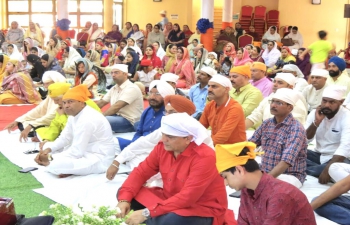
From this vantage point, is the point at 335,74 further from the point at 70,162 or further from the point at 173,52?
the point at 173,52

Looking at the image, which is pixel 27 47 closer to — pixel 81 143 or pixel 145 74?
pixel 145 74

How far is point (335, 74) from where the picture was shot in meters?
6.72

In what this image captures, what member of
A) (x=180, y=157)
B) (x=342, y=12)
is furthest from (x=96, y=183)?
(x=342, y=12)

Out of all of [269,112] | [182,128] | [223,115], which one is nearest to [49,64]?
[269,112]

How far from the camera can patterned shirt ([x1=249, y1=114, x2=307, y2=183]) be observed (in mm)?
3834

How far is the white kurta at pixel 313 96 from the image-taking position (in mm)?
6293

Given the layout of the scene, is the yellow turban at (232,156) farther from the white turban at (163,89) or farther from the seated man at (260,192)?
the white turban at (163,89)

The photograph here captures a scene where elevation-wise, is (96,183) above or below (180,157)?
below

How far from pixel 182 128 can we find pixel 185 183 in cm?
31

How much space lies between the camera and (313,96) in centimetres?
639

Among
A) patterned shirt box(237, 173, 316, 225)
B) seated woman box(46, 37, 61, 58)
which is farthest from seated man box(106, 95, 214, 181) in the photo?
seated woman box(46, 37, 61, 58)

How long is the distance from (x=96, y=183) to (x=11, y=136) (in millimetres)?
2122

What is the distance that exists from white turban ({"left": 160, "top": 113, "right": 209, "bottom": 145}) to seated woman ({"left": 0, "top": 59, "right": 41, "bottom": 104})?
5850 mm

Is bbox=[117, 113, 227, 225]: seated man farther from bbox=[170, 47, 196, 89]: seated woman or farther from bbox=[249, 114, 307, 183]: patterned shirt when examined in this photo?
bbox=[170, 47, 196, 89]: seated woman
